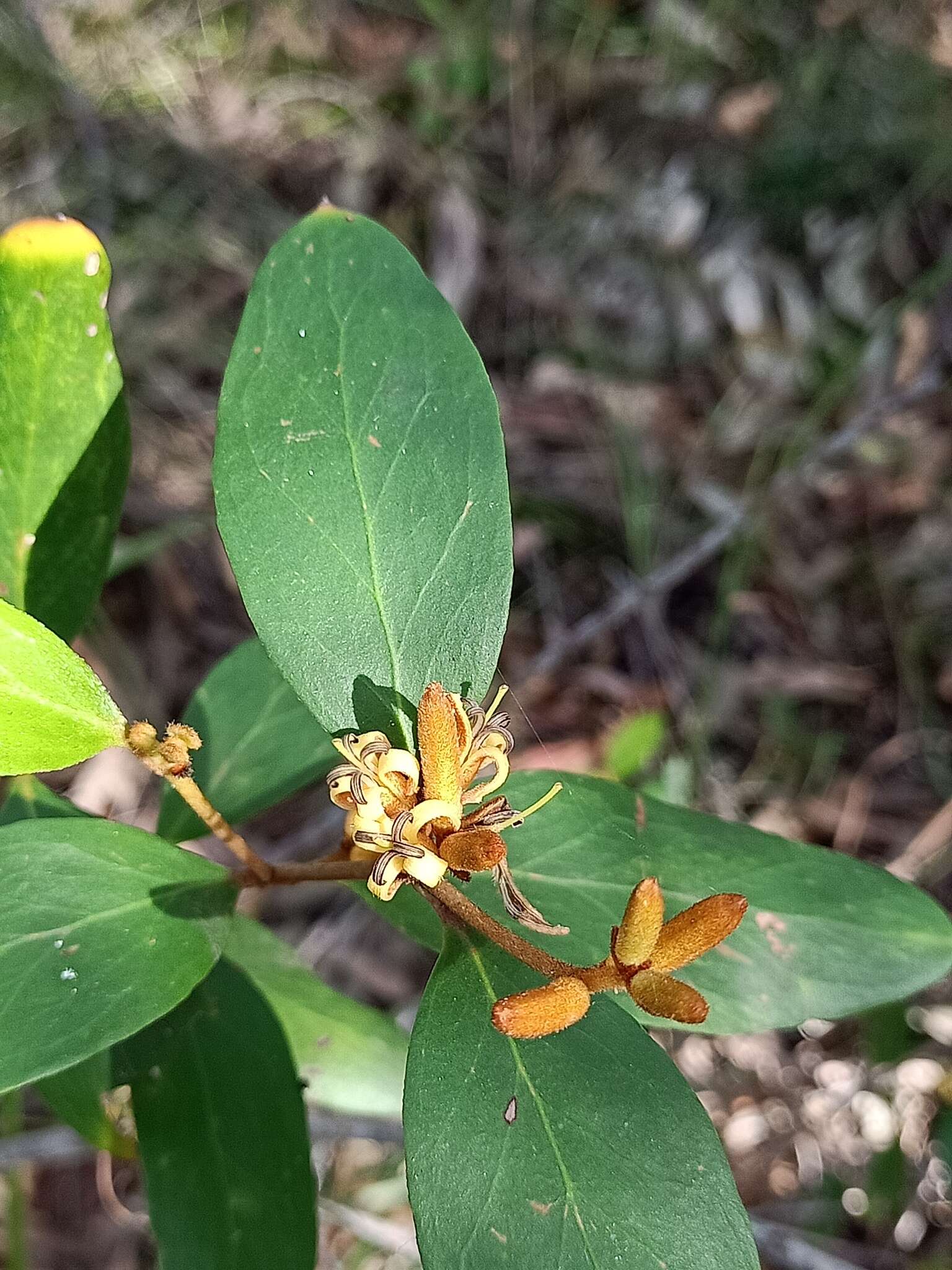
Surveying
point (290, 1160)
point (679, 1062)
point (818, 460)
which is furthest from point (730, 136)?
point (290, 1160)

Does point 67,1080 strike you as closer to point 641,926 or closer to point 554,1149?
point 554,1149

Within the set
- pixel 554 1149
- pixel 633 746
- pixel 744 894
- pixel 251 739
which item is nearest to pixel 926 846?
pixel 633 746

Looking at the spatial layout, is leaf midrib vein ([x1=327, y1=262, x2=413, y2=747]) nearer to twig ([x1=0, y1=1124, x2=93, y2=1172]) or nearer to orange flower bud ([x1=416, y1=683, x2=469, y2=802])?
orange flower bud ([x1=416, y1=683, x2=469, y2=802])

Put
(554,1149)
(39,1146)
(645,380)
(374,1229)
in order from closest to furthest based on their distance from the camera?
(554,1149) → (39,1146) → (374,1229) → (645,380)

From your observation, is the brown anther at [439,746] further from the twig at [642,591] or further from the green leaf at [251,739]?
the twig at [642,591]

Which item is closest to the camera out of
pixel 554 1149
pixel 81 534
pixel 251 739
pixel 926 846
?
pixel 554 1149

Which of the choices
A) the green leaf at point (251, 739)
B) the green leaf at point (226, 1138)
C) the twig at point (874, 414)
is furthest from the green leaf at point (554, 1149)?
the twig at point (874, 414)

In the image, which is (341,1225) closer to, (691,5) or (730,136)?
Result: (730,136)
